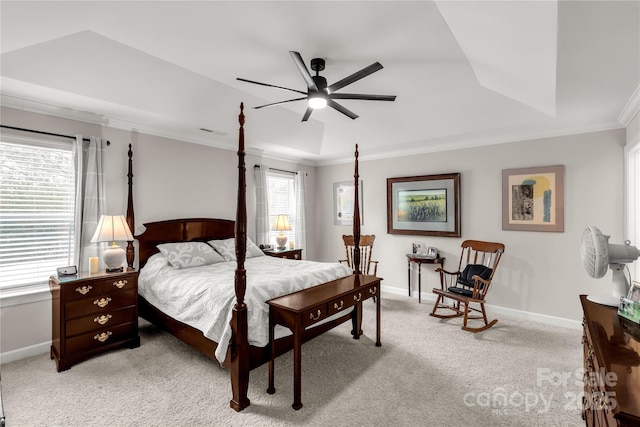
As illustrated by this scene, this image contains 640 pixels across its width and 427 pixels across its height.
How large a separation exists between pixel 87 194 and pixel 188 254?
1.22m

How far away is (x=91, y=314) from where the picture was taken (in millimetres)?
2947

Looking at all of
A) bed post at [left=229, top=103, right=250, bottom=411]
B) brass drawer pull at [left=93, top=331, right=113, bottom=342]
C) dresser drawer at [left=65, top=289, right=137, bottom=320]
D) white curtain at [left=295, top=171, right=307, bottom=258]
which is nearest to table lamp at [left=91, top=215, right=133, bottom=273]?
dresser drawer at [left=65, top=289, right=137, bottom=320]

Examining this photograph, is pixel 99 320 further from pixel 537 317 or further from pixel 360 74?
pixel 537 317

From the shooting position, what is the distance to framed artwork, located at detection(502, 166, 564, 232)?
3.88 metres

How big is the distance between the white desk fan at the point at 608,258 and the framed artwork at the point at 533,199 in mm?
2380

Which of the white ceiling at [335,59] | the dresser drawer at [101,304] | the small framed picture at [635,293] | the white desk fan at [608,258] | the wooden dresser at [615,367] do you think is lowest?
the dresser drawer at [101,304]

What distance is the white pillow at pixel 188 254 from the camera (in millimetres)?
3604

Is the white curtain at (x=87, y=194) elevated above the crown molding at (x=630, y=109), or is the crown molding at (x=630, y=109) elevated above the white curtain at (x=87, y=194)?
the crown molding at (x=630, y=109)

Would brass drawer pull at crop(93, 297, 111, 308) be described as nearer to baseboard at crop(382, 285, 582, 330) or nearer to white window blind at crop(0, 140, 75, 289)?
white window blind at crop(0, 140, 75, 289)

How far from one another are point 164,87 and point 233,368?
2.67 m

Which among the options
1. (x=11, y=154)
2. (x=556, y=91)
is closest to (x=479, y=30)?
(x=556, y=91)

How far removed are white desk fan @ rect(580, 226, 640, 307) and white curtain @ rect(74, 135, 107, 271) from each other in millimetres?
4324

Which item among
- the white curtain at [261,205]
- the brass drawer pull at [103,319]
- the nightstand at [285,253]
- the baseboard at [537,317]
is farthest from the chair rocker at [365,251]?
the brass drawer pull at [103,319]

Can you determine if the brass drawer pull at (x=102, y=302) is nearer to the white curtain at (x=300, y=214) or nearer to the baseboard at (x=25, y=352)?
the baseboard at (x=25, y=352)
